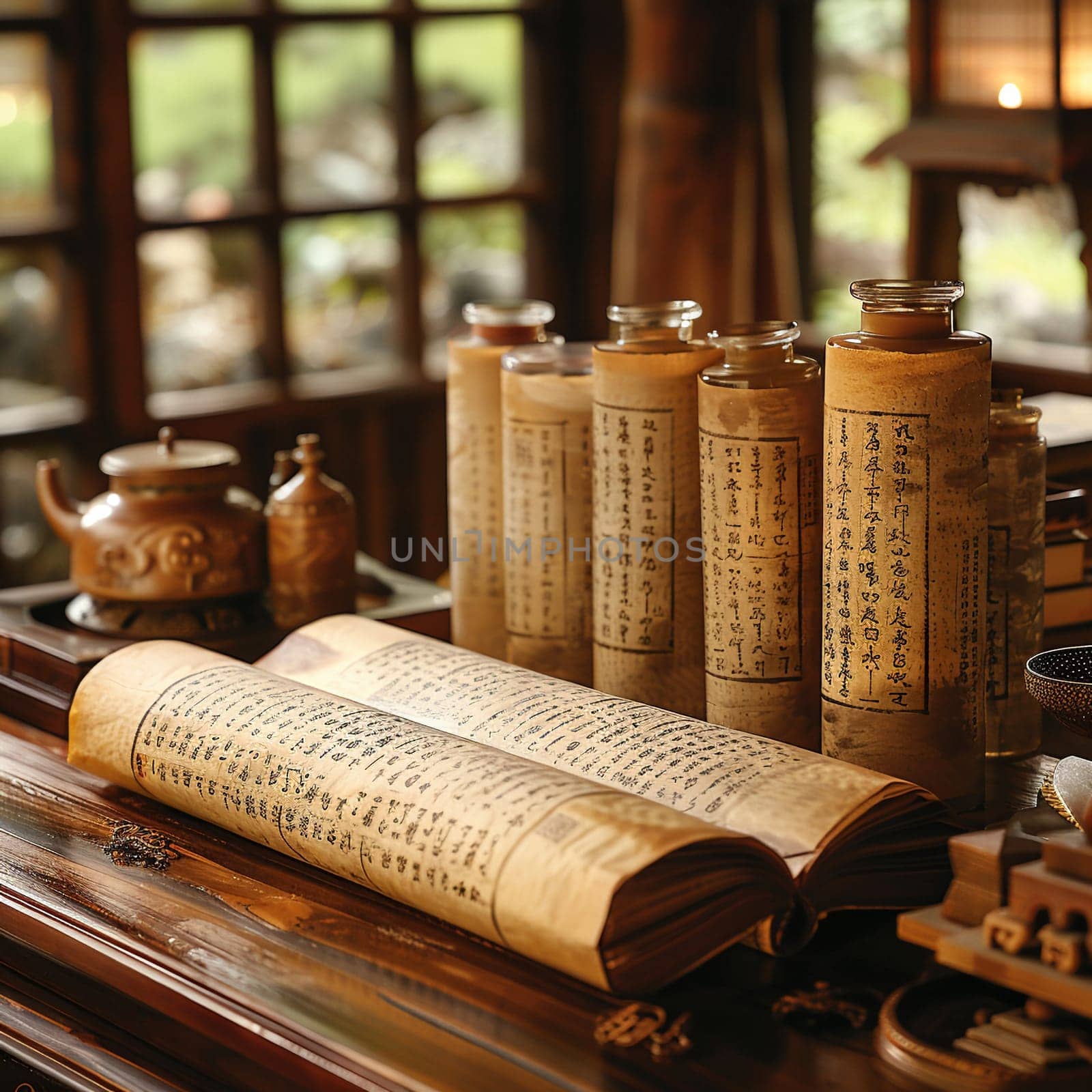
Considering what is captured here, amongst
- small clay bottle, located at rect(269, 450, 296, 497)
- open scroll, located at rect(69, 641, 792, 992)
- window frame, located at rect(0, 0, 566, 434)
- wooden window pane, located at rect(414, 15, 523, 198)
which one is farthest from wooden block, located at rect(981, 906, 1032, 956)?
wooden window pane, located at rect(414, 15, 523, 198)

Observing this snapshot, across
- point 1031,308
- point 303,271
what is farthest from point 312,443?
point 1031,308

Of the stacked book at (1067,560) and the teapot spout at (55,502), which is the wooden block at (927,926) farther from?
the teapot spout at (55,502)

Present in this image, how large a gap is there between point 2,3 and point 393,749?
2.37 meters

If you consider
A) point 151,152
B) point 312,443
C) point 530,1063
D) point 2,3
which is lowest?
point 530,1063

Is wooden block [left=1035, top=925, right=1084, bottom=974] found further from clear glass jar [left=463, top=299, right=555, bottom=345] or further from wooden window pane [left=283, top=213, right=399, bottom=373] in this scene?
wooden window pane [left=283, top=213, right=399, bottom=373]

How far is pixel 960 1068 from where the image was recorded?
704 millimetres

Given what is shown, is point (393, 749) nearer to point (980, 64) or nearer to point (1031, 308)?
point (980, 64)

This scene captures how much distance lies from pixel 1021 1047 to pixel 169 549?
858 mm

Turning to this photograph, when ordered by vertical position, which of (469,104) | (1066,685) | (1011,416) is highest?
(469,104)

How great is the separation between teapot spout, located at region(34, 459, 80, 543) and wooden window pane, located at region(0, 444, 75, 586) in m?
1.62

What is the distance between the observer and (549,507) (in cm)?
120

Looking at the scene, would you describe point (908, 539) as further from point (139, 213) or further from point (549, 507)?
point (139, 213)
